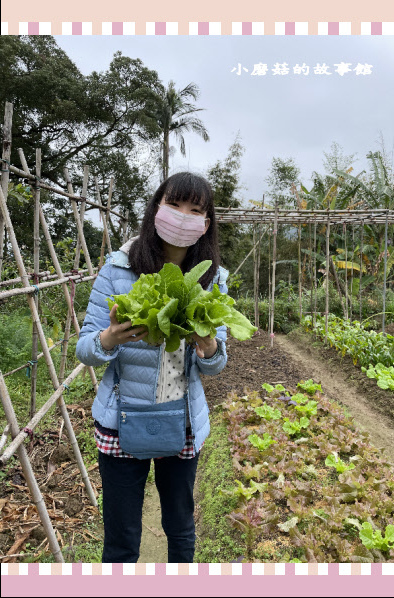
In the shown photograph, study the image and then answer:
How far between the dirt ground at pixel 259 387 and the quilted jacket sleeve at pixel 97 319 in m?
1.75

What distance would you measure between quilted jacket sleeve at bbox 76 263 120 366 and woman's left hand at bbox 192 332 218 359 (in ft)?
1.07

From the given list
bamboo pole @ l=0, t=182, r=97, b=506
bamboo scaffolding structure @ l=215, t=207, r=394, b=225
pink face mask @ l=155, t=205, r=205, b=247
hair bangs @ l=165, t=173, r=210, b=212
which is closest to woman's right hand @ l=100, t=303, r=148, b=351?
pink face mask @ l=155, t=205, r=205, b=247

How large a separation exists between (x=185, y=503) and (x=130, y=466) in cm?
32

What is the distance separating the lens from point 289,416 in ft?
13.6

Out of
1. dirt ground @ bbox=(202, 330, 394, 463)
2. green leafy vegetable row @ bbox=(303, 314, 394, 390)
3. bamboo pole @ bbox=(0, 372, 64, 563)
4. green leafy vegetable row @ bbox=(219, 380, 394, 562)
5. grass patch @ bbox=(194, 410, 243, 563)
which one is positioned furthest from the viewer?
green leafy vegetable row @ bbox=(303, 314, 394, 390)

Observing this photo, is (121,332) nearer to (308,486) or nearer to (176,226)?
(176,226)

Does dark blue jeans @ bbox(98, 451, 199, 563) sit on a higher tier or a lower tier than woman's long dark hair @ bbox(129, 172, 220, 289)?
lower

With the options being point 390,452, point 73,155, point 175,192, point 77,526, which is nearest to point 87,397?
point 77,526

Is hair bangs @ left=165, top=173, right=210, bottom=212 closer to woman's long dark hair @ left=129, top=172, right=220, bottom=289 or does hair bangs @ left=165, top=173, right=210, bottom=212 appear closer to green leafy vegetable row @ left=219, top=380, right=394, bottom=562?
woman's long dark hair @ left=129, top=172, right=220, bottom=289

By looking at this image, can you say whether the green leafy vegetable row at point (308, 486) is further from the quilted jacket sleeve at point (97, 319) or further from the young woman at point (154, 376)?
the quilted jacket sleeve at point (97, 319)

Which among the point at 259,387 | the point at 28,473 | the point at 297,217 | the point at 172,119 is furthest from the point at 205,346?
the point at 172,119

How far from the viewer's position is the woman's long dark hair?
1771 mm

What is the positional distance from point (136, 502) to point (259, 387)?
3549 millimetres

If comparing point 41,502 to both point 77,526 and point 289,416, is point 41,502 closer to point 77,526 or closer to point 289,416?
point 77,526
